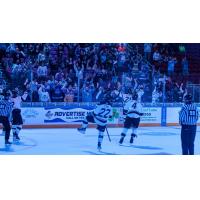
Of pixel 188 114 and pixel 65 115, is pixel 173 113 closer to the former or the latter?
pixel 188 114

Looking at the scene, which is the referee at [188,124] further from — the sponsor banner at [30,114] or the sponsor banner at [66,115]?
the sponsor banner at [30,114]

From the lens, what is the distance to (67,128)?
6305 mm

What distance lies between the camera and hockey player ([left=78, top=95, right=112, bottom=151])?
6.24m

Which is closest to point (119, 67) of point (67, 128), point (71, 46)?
point (71, 46)

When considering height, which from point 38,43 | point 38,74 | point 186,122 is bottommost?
point 186,122

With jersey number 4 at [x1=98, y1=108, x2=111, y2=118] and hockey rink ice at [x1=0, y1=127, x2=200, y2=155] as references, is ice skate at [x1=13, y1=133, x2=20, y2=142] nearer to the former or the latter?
hockey rink ice at [x1=0, y1=127, x2=200, y2=155]

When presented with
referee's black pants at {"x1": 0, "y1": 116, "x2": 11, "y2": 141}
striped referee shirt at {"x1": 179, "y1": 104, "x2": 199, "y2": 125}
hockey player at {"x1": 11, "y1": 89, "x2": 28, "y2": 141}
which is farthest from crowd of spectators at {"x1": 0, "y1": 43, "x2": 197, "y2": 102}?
referee's black pants at {"x1": 0, "y1": 116, "x2": 11, "y2": 141}

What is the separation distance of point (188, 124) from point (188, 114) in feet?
0.46

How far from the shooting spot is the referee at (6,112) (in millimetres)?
6145

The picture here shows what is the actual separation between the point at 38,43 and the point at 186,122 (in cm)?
227

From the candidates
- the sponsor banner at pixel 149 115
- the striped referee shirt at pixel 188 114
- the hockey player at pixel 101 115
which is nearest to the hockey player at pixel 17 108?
the hockey player at pixel 101 115

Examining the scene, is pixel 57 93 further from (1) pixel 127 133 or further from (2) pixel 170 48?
(2) pixel 170 48

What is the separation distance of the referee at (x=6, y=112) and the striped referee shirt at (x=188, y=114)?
7.65 feet

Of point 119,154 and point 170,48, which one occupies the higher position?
point 170,48
